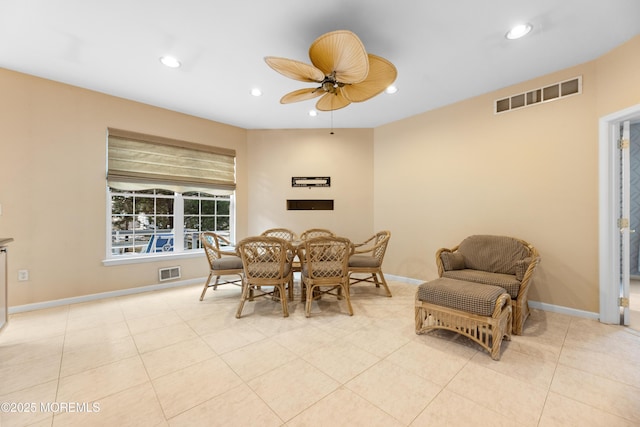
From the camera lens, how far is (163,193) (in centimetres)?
393

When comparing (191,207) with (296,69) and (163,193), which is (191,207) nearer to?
(163,193)

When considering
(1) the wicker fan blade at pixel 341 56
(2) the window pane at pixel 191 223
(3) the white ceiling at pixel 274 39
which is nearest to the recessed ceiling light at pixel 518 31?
(3) the white ceiling at pixel 274 39

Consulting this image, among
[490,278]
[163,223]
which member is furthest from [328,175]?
[490,278]

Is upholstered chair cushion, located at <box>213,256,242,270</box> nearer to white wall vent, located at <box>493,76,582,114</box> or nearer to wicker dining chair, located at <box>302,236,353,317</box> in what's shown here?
wicker dining chair, located at <box>302,236,353,317</box>

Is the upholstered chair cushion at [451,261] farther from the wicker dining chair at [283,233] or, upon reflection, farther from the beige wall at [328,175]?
the wicker dining chair at [283,233]

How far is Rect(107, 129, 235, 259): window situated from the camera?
352cm

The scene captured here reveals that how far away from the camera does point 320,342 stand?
2195mm

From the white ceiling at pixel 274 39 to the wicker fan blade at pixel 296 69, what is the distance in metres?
0.44

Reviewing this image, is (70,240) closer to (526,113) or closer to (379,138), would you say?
(379,138)

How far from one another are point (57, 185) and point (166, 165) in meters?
1.20

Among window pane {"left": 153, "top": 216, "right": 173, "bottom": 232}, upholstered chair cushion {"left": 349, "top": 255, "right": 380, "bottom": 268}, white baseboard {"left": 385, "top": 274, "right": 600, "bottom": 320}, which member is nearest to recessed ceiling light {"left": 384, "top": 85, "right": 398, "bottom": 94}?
upholstered chair cushion {"left": 349, "top": 255, "right": 380, "bottom": 268}

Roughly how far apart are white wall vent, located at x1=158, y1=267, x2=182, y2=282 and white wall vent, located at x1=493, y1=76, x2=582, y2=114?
16.3 feet

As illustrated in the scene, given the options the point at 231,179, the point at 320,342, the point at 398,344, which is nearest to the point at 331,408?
the point at 320,342

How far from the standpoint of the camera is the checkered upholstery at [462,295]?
77.1 inches
